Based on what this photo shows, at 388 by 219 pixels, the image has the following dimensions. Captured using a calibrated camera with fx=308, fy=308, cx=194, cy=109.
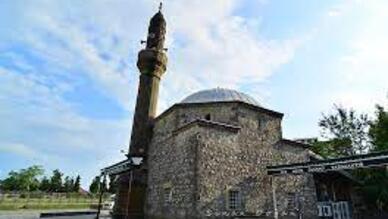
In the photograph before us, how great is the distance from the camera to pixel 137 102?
23812 millimetres

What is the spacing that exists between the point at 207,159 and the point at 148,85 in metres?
9.04

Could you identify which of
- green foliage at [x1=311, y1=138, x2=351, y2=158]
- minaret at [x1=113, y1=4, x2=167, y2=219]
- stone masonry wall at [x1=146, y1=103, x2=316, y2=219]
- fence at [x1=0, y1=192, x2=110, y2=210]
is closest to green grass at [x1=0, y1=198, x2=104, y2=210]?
fence at [x1=0, y1=192, x2=110, y2=210]

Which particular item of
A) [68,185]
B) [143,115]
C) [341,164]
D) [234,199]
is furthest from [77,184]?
[341,164]

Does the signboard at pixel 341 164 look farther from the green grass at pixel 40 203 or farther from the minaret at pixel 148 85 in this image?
the green grass at pixel 40 203

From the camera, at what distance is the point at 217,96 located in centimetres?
2223

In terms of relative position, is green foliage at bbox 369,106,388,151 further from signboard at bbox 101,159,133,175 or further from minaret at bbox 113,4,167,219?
signboard at bbox 101,159,133,175

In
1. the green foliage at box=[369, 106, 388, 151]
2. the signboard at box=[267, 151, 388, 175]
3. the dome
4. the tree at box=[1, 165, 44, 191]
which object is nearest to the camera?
the signboard at box=[267, 151, 388, 175]

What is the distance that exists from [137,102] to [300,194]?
13415 millimetres

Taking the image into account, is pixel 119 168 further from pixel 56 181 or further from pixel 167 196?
pixel 56 181

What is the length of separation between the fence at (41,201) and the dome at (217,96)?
2253 centimetres

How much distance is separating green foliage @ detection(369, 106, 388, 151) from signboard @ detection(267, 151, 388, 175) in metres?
13.6

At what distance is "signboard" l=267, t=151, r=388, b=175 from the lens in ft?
44.8

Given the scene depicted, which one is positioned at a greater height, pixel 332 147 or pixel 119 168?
pixel 332 147

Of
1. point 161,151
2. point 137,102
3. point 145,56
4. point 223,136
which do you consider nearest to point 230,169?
point 223,136
